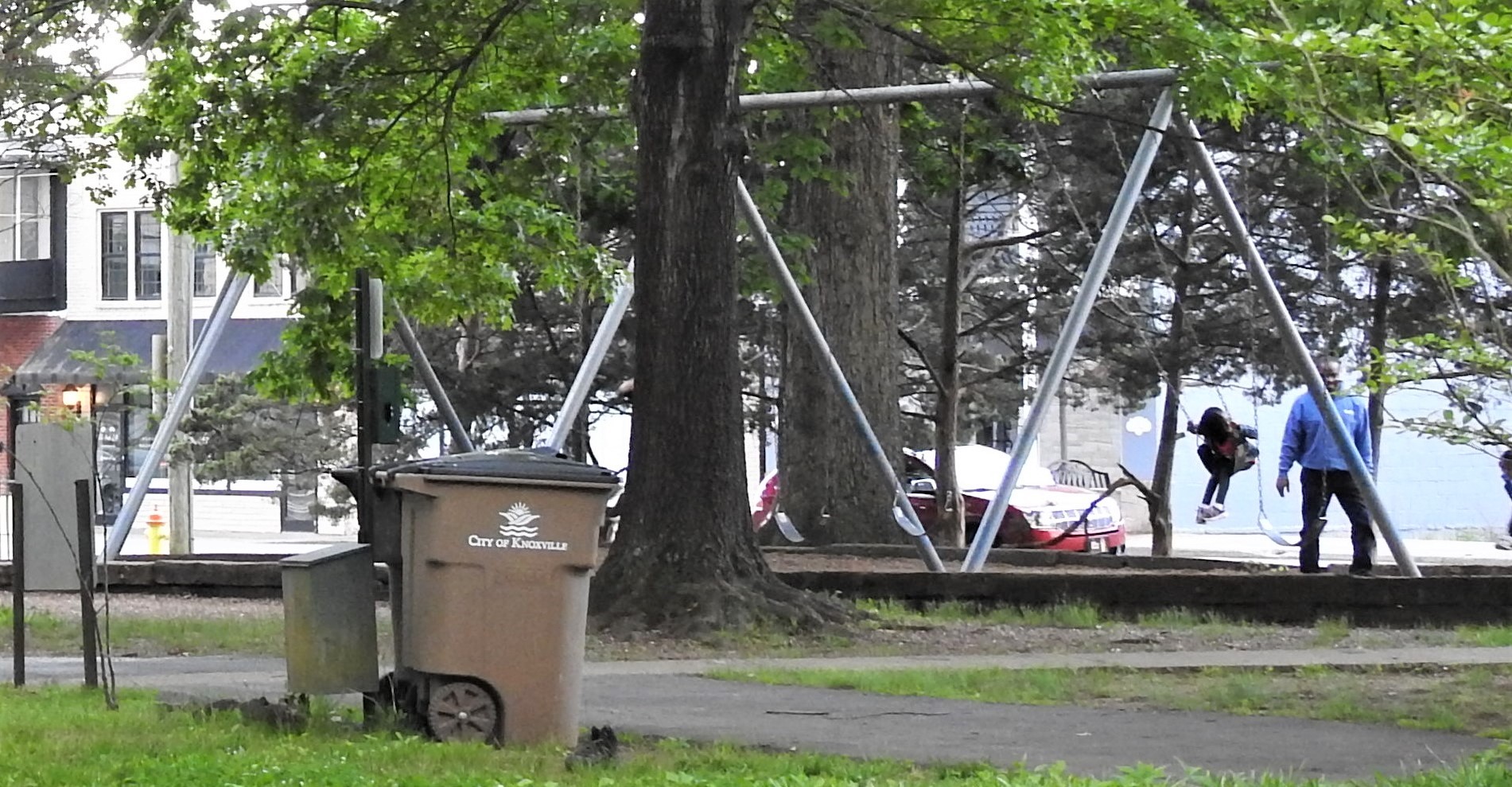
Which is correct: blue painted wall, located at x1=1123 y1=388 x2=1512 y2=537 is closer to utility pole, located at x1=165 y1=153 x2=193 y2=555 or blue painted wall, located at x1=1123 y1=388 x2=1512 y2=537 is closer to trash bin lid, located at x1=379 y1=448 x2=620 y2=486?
utility pole, located at x1=165 y1=153 x2=193 y2=555

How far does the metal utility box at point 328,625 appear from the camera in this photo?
874 cm

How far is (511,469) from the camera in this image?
843 centimetres

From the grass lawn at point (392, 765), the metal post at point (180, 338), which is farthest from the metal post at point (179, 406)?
→ the metal post at point (180, 338)

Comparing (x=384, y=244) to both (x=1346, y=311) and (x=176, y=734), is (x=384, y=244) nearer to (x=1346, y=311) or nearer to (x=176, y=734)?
(x=176, y=734)

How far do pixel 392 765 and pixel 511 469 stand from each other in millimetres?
1446

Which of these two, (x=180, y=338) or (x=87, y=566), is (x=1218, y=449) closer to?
(x=87, y=566)

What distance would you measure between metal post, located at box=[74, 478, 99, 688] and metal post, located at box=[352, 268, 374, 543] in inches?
59.9

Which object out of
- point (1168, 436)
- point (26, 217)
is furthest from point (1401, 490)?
point (26, 217)

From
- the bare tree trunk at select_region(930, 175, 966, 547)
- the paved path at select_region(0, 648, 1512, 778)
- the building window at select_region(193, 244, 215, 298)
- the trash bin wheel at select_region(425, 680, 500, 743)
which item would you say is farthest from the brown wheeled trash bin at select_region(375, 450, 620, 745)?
the building window at select_region(193, 244, 215, 298)

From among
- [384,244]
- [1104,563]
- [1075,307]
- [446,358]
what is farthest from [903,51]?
[446,358]

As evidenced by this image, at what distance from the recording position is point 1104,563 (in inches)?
810

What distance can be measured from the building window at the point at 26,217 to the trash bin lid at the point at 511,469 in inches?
1448

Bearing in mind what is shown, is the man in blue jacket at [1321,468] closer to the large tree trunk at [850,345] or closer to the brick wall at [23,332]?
the large tree trunk at [850,345]

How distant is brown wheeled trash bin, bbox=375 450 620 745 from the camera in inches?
329
